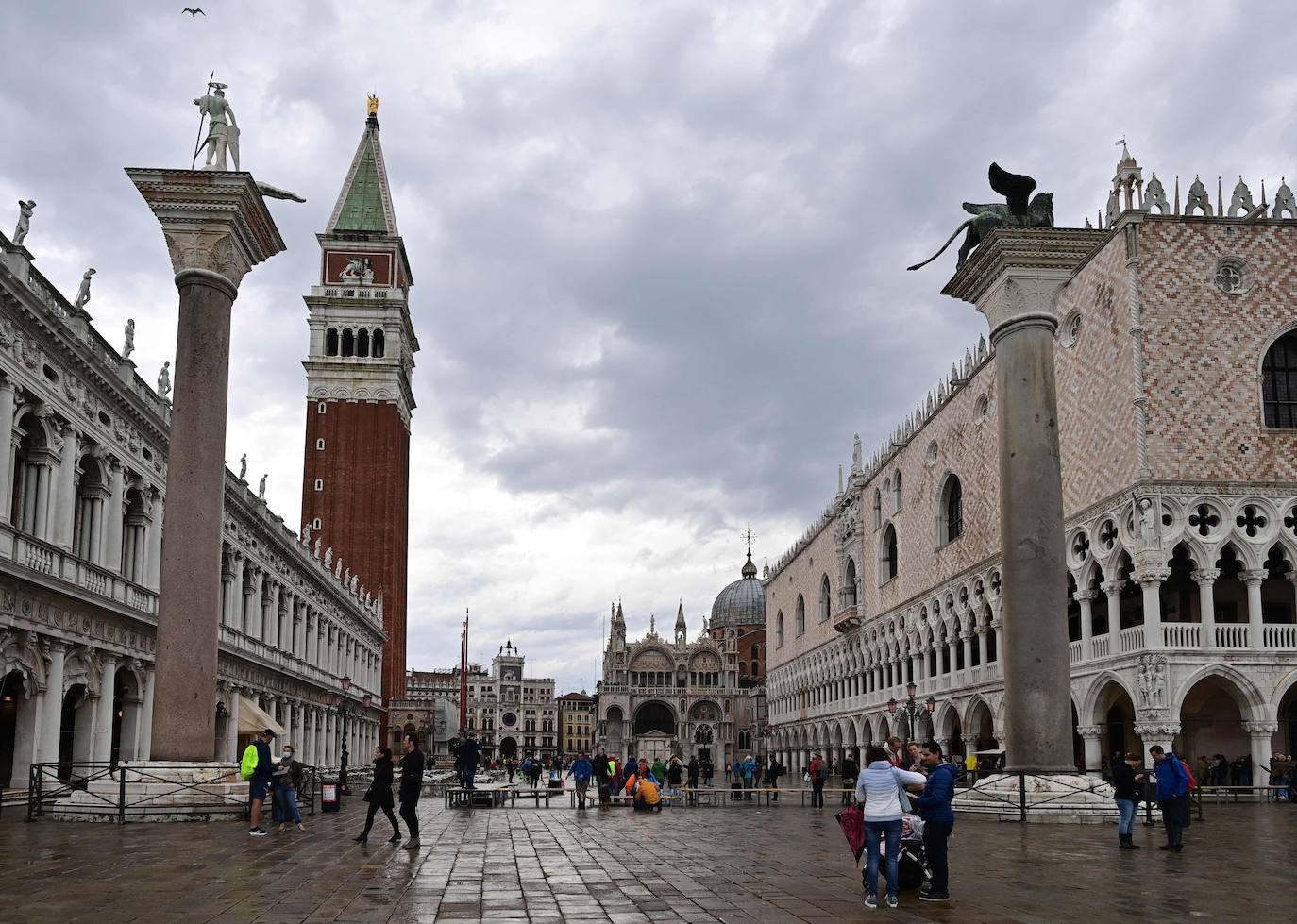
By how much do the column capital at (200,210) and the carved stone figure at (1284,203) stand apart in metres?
27.6

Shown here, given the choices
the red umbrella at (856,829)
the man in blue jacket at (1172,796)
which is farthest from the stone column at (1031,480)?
the red umbrella at (856,829)

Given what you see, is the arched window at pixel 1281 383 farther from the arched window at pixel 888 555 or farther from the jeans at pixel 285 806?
the jeans at pixel 285 806

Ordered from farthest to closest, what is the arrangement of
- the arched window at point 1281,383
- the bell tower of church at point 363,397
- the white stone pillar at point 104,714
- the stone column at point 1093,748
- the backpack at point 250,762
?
1. the bell tower of church at point 363,397
2. the stone column at point 1093,748
3. the arched window at point 1281,383
4. the white stone pillar at point 104,714
5. the backpack at point 250,762

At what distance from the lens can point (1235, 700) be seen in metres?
33.3

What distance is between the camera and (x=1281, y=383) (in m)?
33.1

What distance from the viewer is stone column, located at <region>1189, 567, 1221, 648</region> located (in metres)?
31.7

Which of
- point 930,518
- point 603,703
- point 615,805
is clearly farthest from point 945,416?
point 603,703

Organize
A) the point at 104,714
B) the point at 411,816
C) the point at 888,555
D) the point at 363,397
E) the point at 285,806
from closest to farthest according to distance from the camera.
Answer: the point at 411,816 < the point at 285,806 < the point at 104,714 < the point at 888,555 < the point at 363,397

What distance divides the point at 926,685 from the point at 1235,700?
59.7 ft

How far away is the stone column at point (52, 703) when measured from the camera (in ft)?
77.7

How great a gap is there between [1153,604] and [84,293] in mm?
26213

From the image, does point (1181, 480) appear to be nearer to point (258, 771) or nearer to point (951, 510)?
point (951, 510)

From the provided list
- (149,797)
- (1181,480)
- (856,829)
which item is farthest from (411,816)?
(1181,480)

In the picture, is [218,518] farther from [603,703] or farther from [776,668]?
[603,703]
